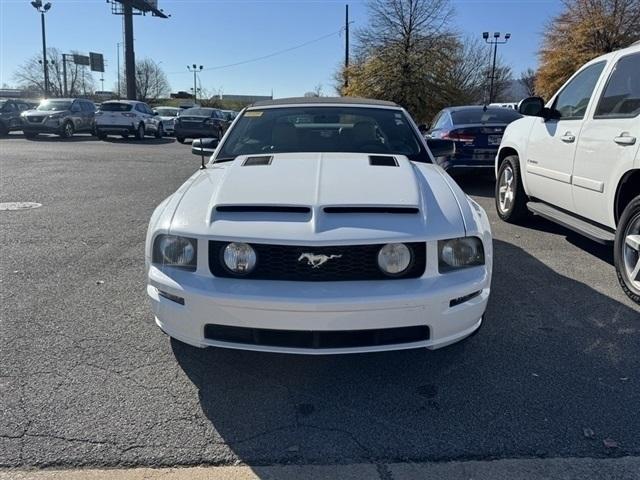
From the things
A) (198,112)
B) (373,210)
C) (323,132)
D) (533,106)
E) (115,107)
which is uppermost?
(115,107)

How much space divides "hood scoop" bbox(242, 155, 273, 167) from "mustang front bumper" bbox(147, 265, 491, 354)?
1.13m

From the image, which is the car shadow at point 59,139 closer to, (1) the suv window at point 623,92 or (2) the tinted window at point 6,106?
(2) the tinted window at point 6,106

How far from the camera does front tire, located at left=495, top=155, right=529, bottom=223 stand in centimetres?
634

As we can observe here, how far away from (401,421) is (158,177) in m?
9.78

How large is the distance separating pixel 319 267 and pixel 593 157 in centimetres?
Answer: 316

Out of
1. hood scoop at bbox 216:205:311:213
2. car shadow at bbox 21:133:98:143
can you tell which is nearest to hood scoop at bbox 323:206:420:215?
hood scoop at bbox 216:205:311:213

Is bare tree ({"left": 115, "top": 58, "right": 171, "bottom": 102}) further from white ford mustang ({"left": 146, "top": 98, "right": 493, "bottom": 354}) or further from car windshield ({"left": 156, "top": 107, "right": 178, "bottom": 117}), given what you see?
white ford mustang ({"left": 146, "top": 98, "right": 493, "bottom": 354})

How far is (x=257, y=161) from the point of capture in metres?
3.71

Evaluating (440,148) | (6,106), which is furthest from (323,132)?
(6,106)

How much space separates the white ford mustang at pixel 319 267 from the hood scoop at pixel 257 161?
1.94ft

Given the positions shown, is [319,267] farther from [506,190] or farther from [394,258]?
[506,190]

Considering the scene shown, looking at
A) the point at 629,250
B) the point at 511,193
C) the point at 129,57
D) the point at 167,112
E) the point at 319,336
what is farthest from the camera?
the point at 129,57

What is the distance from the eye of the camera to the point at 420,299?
258cm

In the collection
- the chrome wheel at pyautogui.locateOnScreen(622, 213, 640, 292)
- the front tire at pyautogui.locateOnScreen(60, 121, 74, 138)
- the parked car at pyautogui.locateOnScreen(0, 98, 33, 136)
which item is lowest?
the chrome wheel at pyautogui.locateOnScreen(622, 213, 640, 292)
